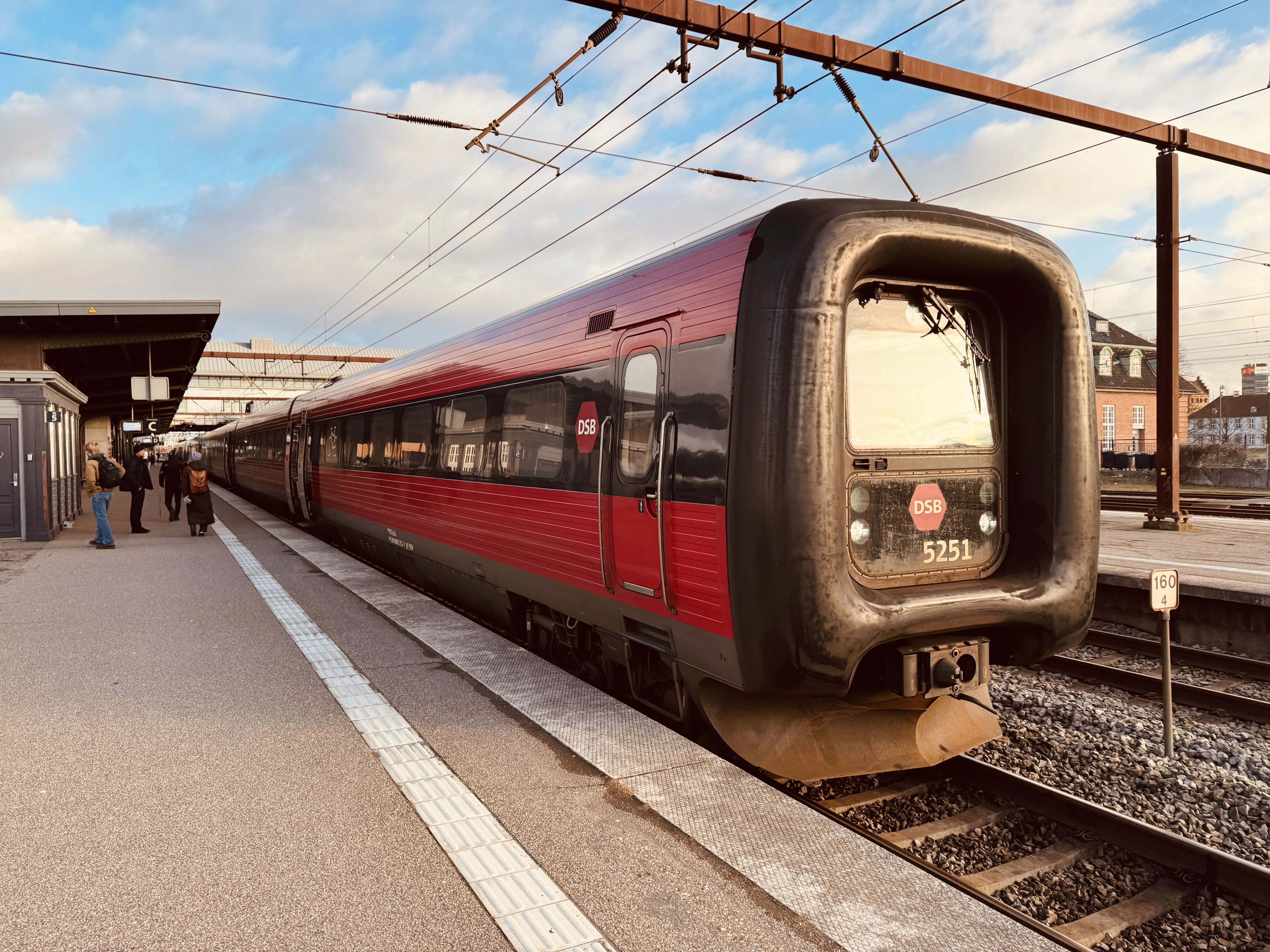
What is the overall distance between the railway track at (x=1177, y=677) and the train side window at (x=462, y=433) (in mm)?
4715

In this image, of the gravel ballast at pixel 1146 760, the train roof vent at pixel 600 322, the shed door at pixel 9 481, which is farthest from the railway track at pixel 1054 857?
the shed door at pixel 9 481

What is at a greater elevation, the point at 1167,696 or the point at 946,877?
the point at 1167,696

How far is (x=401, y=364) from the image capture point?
406 inches

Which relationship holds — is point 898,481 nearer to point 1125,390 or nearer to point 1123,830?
point 1123,830

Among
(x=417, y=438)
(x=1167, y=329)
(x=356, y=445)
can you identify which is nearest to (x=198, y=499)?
(x=356, y=445)

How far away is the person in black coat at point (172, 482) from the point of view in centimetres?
1878

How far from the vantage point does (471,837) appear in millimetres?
3414

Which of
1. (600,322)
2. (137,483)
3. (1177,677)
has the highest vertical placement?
(600,322)

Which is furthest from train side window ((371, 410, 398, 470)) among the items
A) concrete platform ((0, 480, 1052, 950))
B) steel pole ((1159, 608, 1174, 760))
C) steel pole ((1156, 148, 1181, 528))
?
steel pole ((1156, 148, 1181, 528))

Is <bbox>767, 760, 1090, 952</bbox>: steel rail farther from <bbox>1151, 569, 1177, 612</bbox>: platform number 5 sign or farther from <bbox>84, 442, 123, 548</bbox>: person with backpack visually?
<bbox>84, 442, 123, 548</bbox>: person with backpack

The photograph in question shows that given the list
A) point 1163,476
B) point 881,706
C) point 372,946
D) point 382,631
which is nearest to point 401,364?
point 382,631

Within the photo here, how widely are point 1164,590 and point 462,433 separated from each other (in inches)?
221

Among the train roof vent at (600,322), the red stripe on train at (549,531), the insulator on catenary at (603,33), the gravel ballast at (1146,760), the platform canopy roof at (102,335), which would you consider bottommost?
the gravel ballast at (1146,760)

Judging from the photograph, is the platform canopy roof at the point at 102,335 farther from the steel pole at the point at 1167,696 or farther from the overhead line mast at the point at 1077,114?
the steel pole at the point at 1167,696
